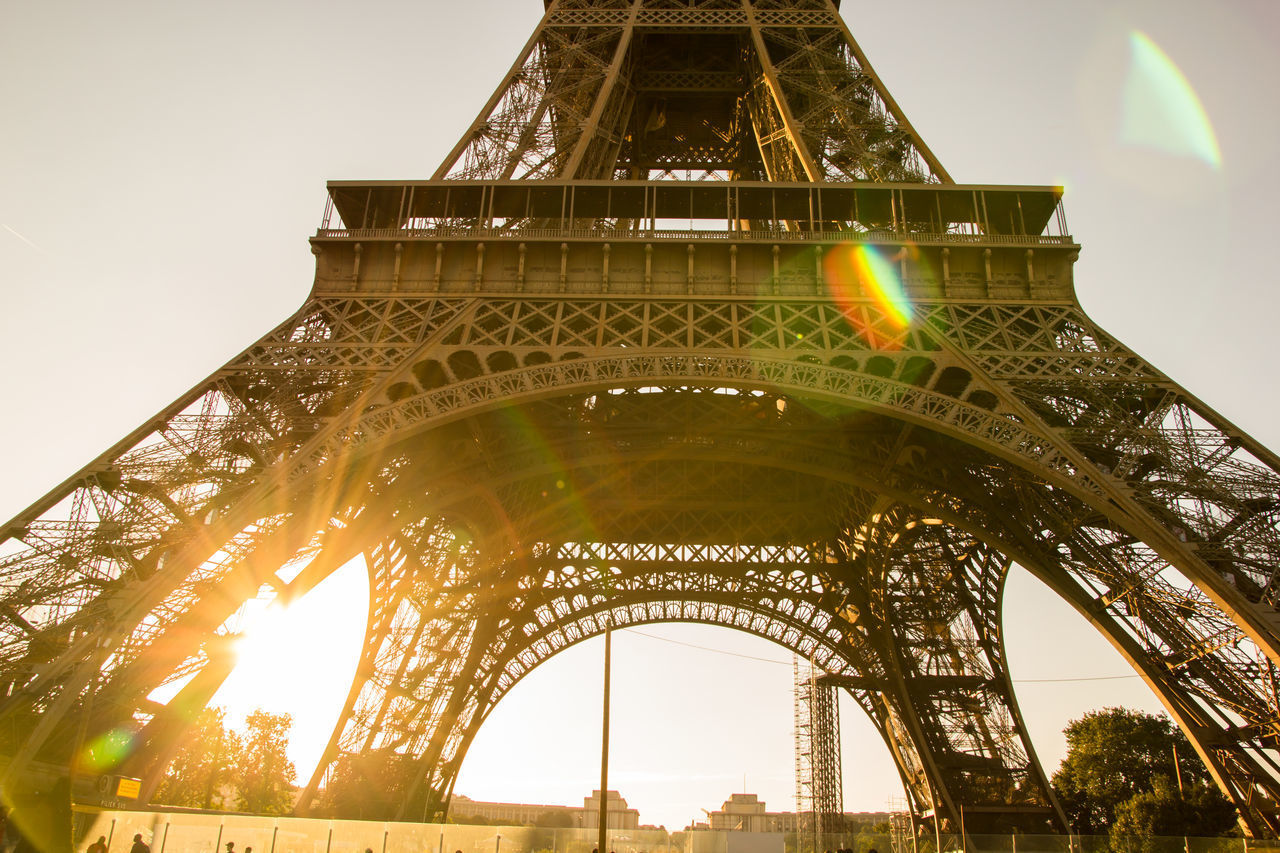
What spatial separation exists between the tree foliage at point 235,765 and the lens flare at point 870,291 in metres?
35.1

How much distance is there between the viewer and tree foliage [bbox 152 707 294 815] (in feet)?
140

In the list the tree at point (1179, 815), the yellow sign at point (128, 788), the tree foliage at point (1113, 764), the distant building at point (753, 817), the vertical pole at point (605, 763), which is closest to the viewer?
the vertical pole at point (605, 763)

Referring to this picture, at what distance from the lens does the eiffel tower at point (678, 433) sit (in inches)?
664

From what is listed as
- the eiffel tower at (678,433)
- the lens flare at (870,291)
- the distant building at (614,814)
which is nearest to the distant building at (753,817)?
the distant building at (614,814)

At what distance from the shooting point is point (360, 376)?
19734 millimetres

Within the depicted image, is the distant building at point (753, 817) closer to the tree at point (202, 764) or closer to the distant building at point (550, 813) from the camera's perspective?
the distant building at point (550, 813)

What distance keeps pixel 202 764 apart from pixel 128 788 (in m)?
31.9

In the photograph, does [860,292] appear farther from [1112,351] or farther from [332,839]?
[332,839]

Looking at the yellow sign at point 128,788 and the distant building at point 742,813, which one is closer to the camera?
→ the yellow sign at point 128,788

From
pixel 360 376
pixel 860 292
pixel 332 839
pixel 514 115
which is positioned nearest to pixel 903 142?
pixel 860 292

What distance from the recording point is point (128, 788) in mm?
16859

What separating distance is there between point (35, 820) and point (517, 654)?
24.7 metres

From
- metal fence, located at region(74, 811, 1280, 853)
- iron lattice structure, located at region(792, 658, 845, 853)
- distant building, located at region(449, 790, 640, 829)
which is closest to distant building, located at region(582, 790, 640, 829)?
distant building, located at region(449, 790, 640, 829)

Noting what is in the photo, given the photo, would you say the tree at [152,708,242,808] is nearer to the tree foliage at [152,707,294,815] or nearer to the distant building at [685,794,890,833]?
the tree foliage at [152,707,294,815]
